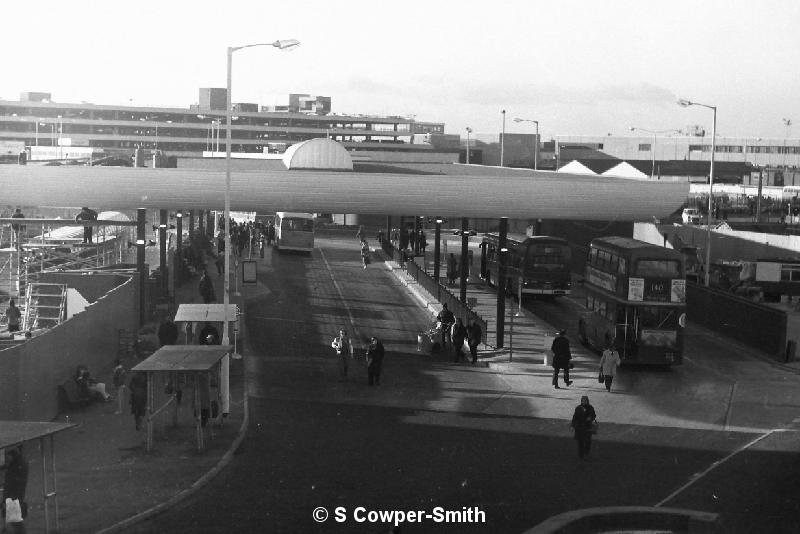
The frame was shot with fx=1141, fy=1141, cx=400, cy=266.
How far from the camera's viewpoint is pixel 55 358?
21.8 m

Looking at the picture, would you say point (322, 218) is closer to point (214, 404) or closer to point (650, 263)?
point (650, 263)

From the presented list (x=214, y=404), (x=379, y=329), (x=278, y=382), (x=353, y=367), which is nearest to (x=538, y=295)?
(x=379, y=329)

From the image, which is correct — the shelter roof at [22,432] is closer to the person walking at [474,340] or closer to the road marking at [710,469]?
the road marking at [710,469]

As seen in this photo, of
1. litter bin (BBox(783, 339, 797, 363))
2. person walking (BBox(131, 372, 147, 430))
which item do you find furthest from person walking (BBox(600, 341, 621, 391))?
person walking (BBox(131, 372, 147, 430))

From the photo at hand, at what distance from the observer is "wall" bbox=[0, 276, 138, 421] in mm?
19109

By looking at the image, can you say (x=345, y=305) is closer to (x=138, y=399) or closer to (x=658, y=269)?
(x=658, y=269)

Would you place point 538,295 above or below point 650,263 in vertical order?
below

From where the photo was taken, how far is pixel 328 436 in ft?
66.1

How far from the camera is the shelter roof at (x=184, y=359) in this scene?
1877cm

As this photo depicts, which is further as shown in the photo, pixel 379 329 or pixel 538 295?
pixel 538 295

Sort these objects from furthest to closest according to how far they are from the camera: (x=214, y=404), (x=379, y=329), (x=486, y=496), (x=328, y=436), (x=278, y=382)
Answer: (x=379, y=329) → (x=278, y=382) → (x=214, y=404) → (x=328, y=436) → (x=486, y=496)

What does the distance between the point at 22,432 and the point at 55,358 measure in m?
8.61

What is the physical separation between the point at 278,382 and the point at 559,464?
9.38m

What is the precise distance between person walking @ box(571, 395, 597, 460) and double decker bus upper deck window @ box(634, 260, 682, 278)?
34.0 ft
